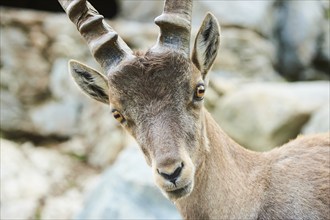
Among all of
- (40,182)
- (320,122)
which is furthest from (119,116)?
(40,182)

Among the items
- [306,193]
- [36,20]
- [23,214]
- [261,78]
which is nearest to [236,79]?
[261,78]

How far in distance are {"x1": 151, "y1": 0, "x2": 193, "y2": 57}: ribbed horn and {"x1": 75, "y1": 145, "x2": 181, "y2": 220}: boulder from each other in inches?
172

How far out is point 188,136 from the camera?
241 inches

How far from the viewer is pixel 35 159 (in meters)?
13.5

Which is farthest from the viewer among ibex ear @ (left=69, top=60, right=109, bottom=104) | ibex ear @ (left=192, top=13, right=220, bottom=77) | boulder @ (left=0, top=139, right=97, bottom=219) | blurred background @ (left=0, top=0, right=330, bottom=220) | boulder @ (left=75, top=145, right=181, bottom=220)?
boulder @ (left=0, top=139, right=97, bottom=219)

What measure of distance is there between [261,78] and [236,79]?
98 cm

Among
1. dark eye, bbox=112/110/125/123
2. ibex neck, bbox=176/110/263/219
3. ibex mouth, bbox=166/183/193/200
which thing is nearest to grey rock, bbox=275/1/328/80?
ibex neck, bbox=176/110/263/219

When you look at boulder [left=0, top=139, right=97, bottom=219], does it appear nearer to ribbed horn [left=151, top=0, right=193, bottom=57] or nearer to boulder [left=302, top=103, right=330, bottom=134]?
boulder [left=302, top=103, right=330, bottom=134]

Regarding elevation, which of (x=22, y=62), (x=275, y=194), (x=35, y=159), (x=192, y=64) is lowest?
(x=35, y=159)

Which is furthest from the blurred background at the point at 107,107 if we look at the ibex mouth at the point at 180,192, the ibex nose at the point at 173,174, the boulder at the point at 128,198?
the ibex nose at the point at 173,174

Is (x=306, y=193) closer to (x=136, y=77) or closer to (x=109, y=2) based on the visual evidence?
(x=136, y=77)

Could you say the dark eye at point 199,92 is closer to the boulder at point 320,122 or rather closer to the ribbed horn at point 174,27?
the ribbed horn at point 174,27

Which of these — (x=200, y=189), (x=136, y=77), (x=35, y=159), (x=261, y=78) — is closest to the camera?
(x=136, y=77)

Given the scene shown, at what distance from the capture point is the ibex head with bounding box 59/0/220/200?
5887 mm
